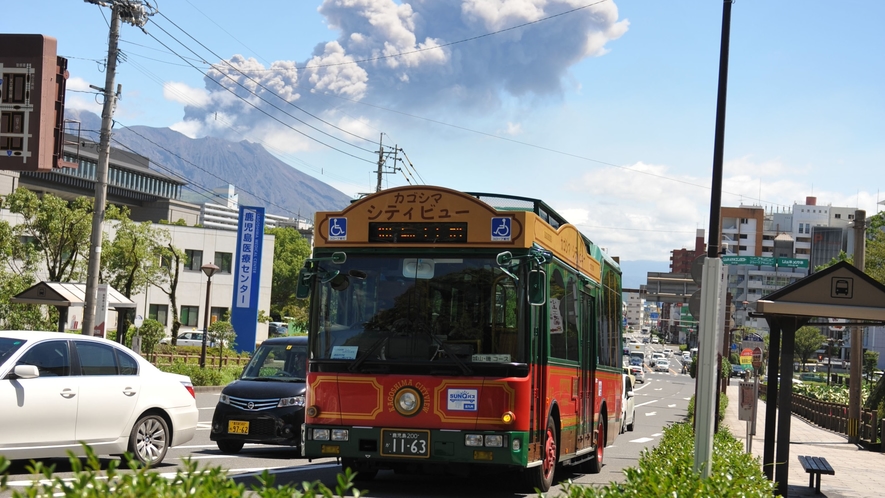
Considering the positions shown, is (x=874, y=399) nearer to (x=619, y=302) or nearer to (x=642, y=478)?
(x=619, y=302)

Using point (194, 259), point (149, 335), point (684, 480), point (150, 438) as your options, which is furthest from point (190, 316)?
point (684, 480)

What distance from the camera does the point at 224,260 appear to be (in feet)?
236

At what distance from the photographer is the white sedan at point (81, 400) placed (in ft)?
35.3

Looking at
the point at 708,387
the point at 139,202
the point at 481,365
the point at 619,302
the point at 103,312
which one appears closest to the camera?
the point at 708,387

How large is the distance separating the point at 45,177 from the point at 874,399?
9296 centimetres

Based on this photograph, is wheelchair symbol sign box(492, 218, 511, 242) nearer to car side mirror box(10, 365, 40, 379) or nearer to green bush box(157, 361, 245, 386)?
car side mirror box(10, 365, 40, 379)

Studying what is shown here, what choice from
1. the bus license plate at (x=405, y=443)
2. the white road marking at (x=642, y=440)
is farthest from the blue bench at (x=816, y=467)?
the white road marking at (x=642, y=440)

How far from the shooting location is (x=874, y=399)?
2514 centimetres

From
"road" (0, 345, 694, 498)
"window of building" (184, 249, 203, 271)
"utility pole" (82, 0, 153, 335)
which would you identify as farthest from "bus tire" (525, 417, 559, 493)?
"window of building" (184, 249, 203, 271)

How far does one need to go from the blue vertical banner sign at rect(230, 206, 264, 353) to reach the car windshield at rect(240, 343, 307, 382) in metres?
31.8

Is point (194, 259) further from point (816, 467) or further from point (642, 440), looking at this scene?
point (816, 467)

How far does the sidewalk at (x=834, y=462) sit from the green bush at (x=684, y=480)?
1.72 m

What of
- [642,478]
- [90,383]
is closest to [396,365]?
[90,383]

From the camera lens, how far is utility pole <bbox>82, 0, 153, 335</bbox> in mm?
27312
